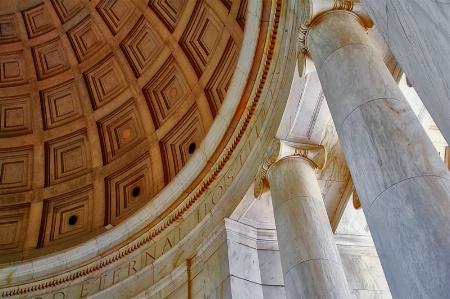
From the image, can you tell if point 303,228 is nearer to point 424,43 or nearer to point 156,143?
point 424,43

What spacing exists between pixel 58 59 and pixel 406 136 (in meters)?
13.1

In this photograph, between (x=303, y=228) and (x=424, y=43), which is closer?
(x=424, y=43)

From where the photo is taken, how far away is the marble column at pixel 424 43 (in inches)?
113

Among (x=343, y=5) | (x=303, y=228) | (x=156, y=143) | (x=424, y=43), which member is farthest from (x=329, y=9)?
(x=156, y=143)

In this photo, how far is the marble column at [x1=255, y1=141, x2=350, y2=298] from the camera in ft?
22.0

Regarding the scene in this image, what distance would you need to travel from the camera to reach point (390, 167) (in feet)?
15.7

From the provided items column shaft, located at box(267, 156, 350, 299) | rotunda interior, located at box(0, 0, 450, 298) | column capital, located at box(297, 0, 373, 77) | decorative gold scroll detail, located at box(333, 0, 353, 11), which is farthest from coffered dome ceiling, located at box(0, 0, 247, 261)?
decorative gold scroll detail, located at box(333, 0, 353, 11)

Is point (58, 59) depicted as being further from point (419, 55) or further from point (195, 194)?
point (419, 55)

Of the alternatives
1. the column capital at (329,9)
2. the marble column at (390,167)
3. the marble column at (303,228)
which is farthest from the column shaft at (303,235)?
the column capital at (329,9)

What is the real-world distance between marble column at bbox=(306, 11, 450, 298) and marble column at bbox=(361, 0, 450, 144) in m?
1.29

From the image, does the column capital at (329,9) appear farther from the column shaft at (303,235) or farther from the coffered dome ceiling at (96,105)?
the coffered dome ceiling at (96,105)

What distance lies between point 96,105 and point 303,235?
967 centimetres

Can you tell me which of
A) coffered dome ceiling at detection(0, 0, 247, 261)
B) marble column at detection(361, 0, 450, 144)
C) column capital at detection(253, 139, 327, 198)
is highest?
coffered dome ceiling at detection(0, 0, 247, 261)

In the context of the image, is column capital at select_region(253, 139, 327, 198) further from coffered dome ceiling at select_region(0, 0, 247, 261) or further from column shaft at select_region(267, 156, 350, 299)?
coffered dome ceiling at select_region(0, 0, 247, 261)
